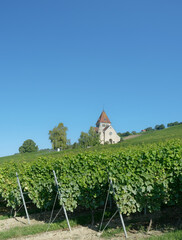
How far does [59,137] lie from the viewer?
70438mm

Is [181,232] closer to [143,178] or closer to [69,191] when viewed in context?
[143,178]

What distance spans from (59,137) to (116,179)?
6395cm

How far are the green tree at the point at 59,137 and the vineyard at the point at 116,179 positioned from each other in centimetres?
5865

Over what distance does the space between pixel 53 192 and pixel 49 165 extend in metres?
1.20

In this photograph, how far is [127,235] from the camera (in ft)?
24.1

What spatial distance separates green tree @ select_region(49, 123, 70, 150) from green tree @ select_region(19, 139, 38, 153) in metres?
39.6

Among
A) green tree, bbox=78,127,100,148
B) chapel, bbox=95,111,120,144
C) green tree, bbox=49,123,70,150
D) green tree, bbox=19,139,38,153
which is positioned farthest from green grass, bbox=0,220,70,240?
green tree, bbox=19,139,38,153

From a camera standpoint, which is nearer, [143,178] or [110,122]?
[143,178]

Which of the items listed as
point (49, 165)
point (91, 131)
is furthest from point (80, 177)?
point (91, 131)

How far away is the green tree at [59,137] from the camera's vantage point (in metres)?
70.1

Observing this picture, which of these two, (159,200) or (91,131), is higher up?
(91,131)

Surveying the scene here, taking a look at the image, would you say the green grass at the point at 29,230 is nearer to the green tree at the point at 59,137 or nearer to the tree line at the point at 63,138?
the tree line at the point at 63,138

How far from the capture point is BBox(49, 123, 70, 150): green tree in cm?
7007

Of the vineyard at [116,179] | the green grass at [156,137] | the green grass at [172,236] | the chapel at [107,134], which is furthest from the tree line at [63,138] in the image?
the green grass at [172,236]
